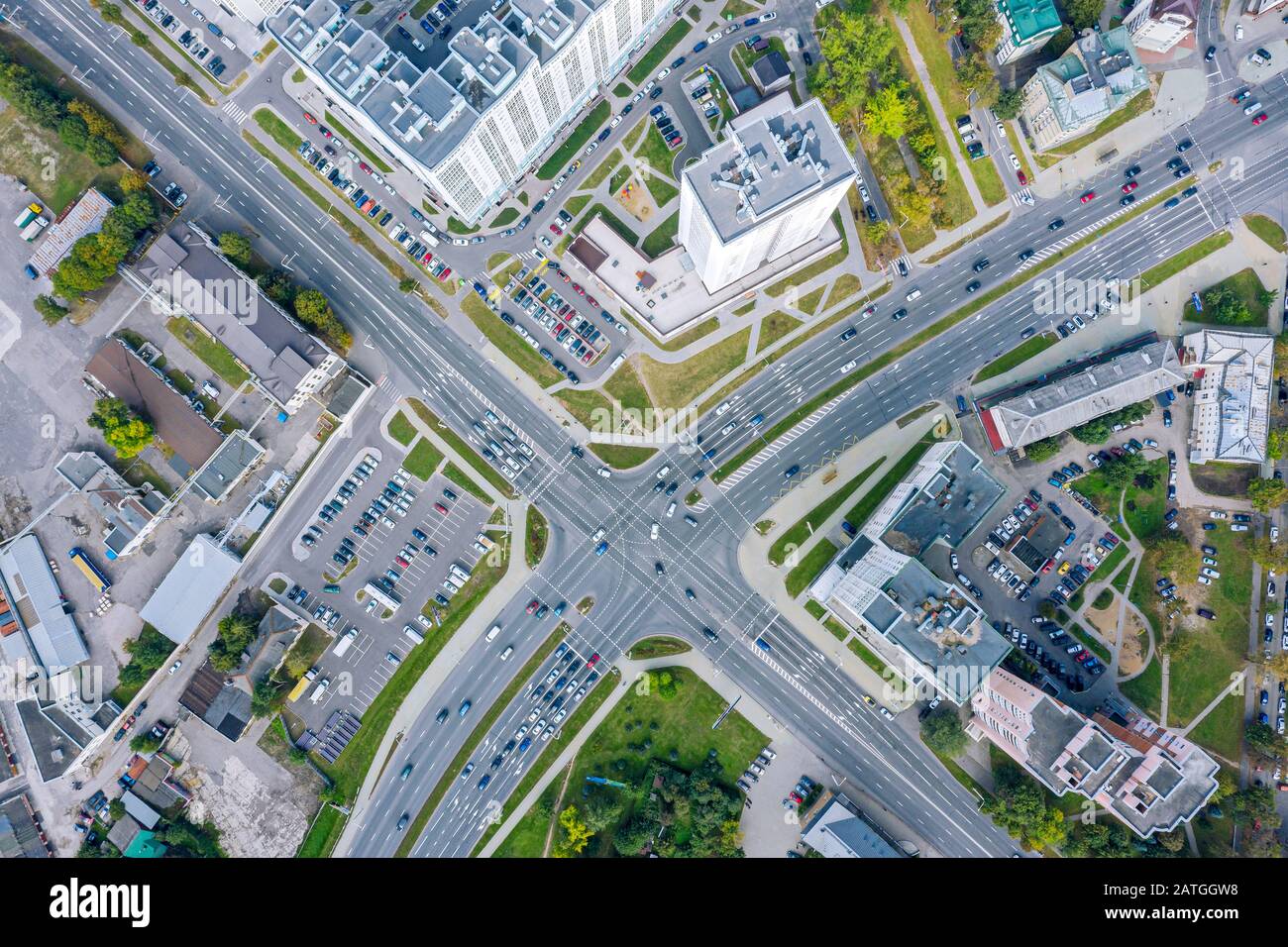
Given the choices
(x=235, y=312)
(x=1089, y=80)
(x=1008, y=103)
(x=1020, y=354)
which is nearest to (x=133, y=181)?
(x=235, y=312)

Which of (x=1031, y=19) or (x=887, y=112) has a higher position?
(x=1031, y=19)

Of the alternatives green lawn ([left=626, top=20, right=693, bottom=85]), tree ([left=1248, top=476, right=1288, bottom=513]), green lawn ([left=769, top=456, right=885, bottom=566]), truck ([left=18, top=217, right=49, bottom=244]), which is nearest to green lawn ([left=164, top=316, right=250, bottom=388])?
truck ([left=18, top=217, right=49, bottom=244])

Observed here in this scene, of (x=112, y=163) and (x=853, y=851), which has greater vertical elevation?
(x=112, y=163)

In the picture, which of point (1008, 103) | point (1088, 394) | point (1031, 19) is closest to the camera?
point (1088, 394)

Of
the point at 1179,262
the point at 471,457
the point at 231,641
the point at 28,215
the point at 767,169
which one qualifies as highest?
the point at 28,215

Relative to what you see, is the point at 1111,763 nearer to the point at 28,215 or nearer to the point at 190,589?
the point at 190,589
